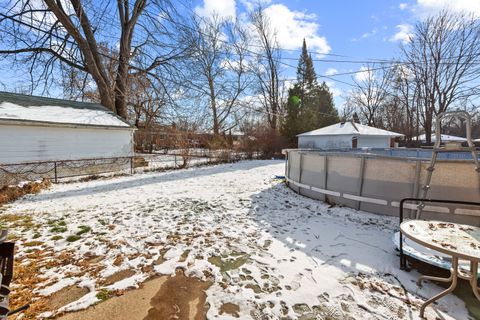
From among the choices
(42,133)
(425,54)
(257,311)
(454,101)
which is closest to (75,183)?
(42,133)

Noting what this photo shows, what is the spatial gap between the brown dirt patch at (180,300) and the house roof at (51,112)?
10045 millimetres

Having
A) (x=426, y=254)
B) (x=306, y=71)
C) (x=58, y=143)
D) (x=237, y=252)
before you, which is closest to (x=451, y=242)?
(x=426, y=254)

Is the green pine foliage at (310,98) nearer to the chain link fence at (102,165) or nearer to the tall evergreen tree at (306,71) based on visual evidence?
the tall evergreen tree at (306,71)

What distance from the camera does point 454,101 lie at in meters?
21.5

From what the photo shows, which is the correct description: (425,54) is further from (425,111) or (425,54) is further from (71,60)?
(71,60)

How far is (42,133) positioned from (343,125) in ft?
72.3

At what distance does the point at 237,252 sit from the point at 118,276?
1.49m

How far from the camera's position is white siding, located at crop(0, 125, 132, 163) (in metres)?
8.41

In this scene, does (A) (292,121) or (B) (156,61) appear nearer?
(B) (156,61)

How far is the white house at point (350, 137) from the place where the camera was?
19.9 metres

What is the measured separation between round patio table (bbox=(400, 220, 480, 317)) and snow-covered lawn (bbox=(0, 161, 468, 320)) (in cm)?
37

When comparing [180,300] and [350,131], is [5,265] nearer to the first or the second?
[180,300]

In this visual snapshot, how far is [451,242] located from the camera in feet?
6.32

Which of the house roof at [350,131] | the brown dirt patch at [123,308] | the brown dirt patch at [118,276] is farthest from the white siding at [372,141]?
the brown dirt patch at [123,308]
